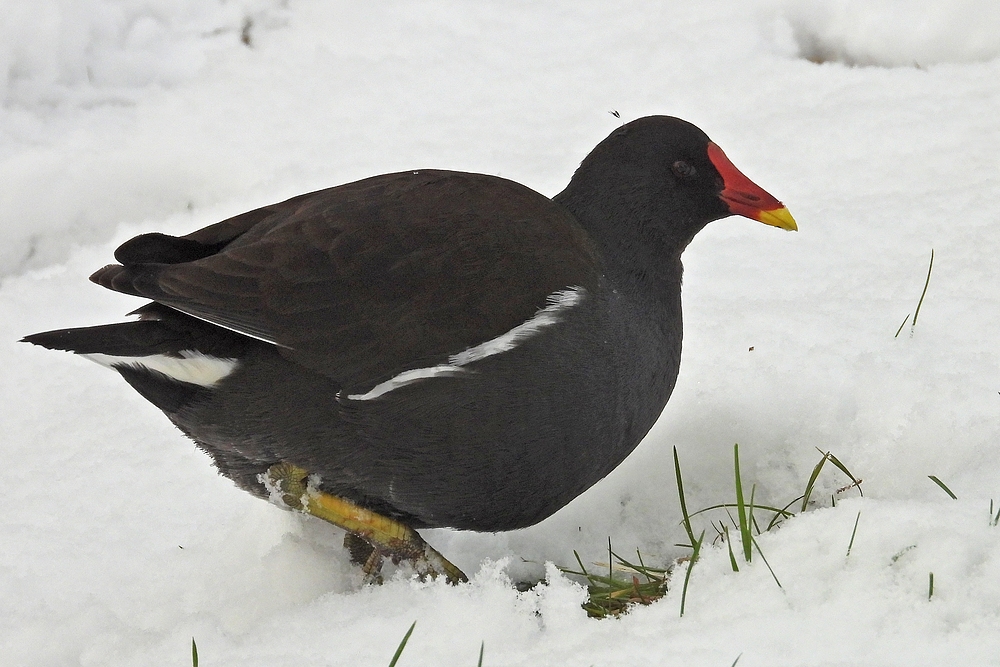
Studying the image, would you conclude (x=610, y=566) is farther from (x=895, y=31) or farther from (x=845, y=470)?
(x=895, y=31)

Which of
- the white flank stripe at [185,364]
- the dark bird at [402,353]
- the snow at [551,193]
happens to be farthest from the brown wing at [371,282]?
the snow at [551,193]

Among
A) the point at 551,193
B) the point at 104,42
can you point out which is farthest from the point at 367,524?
the point at 104,42

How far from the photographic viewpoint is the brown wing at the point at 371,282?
280 cm

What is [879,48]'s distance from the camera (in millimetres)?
5973

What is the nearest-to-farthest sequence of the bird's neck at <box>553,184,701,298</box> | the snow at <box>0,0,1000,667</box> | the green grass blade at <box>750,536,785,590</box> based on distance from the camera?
1. the green grass blade at <box>750,536,785,590</box>
2. the snow at <box>0,0,1000,667</box>
3. the bird's neck at <box>553,184,701,298</box>

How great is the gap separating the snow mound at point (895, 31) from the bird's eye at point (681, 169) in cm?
315

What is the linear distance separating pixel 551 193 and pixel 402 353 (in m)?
2.35

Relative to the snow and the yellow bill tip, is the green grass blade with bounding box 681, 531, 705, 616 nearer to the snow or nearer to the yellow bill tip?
the snow

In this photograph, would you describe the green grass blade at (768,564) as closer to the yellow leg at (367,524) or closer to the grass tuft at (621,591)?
the grass tuft at (621,591)

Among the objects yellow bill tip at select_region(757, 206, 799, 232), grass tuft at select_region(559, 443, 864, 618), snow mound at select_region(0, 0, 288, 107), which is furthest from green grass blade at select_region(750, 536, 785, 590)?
snow mound at select_region(0, 0, 288, 107)

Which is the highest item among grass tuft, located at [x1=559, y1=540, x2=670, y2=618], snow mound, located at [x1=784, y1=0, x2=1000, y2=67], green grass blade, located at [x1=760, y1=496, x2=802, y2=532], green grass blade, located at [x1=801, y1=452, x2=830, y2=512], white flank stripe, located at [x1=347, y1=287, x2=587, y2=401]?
snow mound, located at [x1=784, y1=0, x2=1000, y2=67]

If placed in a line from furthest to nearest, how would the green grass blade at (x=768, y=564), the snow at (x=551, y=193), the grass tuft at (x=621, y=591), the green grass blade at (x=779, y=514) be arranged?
1. the green grass blade at (x=779, y=514)
2. the grass tuft at (x=621, y=591)
3. the snow at (x=551, y=193)
4. the green grass blade at (x=768, y=564)

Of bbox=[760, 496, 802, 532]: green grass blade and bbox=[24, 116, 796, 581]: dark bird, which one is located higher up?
bbox=[24, 116, 796, 581]: dark bird

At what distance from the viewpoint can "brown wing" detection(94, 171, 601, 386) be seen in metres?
2.80
